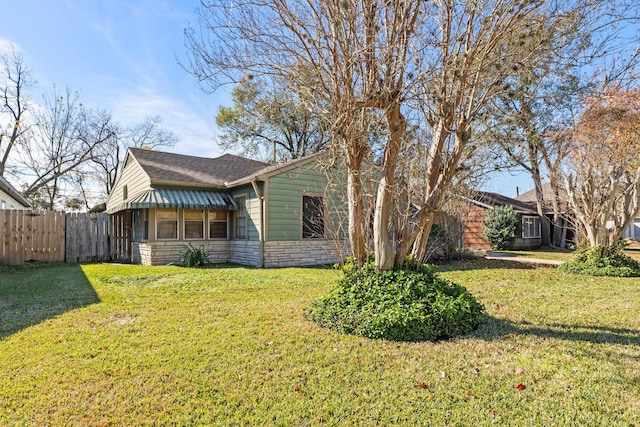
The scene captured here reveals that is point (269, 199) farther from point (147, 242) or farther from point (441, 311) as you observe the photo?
point (441, 311)

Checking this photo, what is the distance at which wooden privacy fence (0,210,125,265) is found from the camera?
39.9 feet

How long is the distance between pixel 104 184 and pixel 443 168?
3121 centimetres

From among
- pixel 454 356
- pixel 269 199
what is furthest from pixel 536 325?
pixel 269 199

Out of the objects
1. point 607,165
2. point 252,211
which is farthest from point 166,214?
point 607,165

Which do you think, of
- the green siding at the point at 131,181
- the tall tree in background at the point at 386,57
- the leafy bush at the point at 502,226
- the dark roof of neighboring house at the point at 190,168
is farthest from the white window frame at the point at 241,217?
the leafy bush at the point at 502,226

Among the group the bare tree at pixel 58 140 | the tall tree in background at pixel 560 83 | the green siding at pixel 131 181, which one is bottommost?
the green siding at pixel 131 181

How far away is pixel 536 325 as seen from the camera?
5000mm

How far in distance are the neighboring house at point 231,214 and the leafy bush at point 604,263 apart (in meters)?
7.06

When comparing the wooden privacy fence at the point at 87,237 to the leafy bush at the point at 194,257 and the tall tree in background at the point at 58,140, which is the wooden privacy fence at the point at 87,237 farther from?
the tall tree in background at the point at 58,140

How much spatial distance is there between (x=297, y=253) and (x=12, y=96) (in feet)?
75.0

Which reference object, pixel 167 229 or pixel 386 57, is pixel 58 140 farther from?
pixel 386 57

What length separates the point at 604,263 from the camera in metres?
10.1

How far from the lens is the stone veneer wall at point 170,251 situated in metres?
11.8

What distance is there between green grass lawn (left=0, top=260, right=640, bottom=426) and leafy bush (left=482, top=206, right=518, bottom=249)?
1479 cm
